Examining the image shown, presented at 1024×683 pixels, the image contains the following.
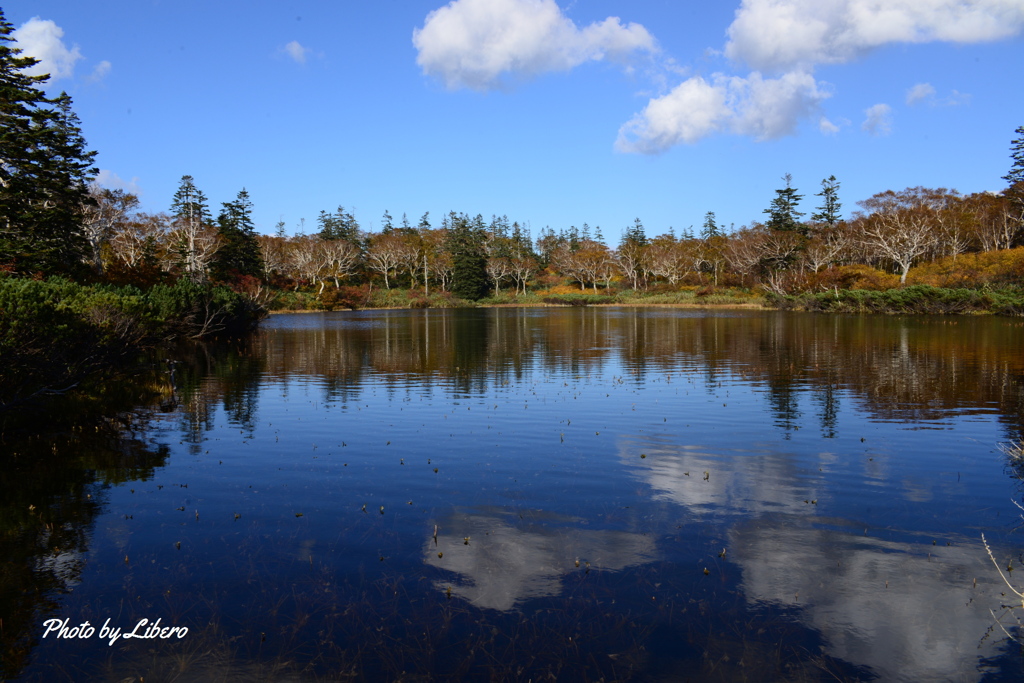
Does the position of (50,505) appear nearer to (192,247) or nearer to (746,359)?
(746,359)

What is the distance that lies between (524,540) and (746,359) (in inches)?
909

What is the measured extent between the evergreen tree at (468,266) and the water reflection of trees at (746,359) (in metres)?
57.9

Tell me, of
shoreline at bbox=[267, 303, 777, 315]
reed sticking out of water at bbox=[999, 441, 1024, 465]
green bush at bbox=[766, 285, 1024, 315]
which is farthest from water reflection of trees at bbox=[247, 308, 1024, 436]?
shoreline at bbox=[267, 303, 777, 315]

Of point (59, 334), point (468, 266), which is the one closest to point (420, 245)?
point (468, 266)

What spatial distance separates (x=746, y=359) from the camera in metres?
29.5

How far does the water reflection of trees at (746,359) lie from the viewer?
1964 centimetres

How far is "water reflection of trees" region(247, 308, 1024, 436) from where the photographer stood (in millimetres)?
19641

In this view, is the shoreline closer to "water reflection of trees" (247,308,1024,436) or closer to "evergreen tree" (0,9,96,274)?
"water reflection of trees" (247,308,1024,436)

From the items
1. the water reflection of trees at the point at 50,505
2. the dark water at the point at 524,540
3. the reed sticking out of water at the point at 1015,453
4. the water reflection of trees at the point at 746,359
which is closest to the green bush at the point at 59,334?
the water reflection of trees at the point at 50,505

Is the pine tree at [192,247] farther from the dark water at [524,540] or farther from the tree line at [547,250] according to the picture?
the dark water at [524,540]

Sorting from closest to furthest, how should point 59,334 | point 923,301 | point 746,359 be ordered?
1. point 59,334
2. point 746,359
3. point 923,301

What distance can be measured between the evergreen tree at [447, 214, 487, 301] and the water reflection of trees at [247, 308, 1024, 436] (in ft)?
190

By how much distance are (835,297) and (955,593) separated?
6940cm

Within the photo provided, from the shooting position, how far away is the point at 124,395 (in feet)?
63.1
